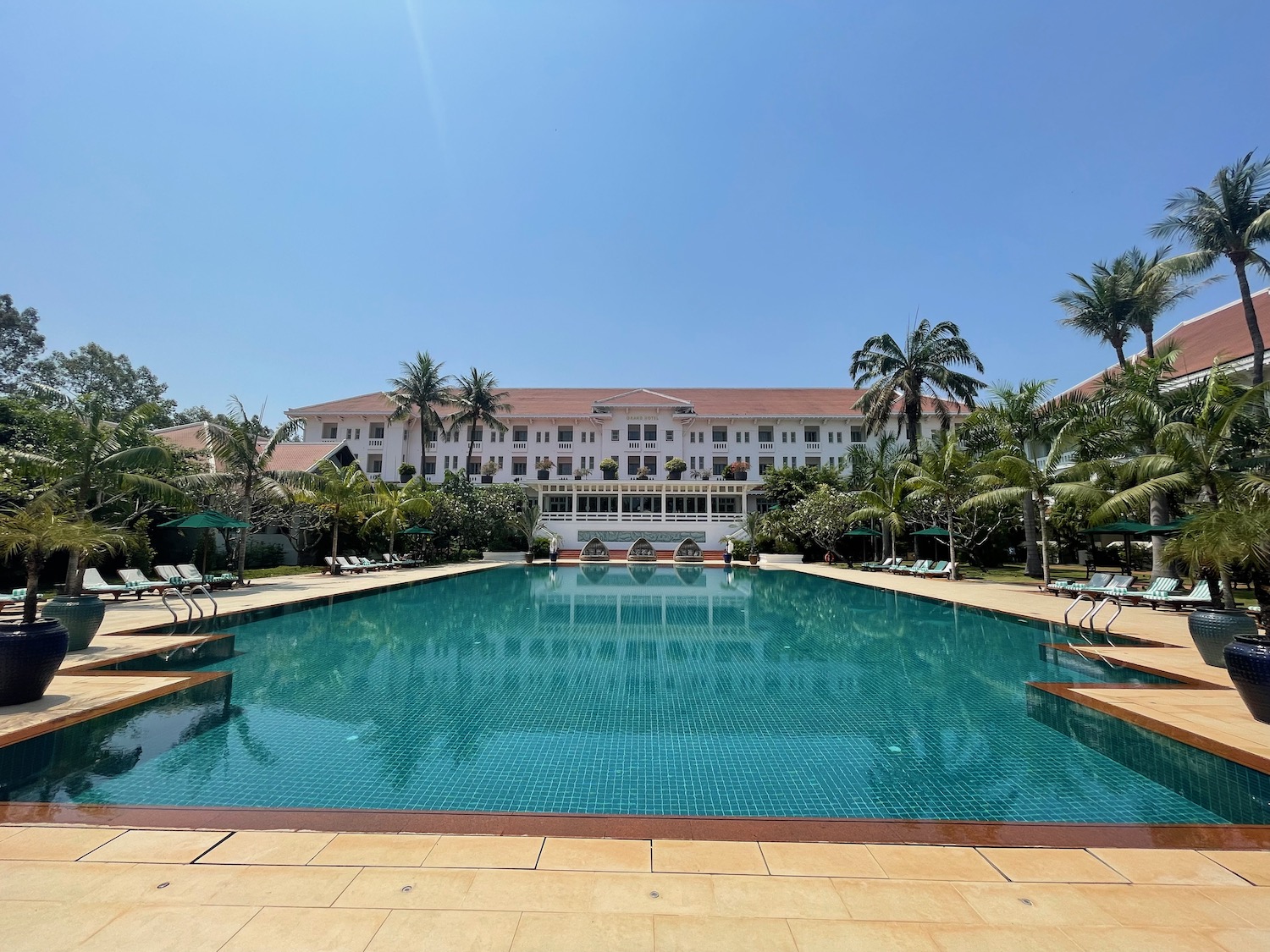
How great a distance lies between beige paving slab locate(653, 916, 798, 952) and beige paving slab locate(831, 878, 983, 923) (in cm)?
40

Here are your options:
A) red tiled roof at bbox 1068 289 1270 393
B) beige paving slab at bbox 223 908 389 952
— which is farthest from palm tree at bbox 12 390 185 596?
red tiled roof at bbox 1068 289 1270 393

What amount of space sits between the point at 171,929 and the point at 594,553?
31.9 meters

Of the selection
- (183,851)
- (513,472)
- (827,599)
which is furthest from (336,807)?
(513,472)

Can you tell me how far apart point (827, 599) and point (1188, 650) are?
877cm

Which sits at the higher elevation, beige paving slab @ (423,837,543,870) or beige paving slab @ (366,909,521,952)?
beige paving slab @ (366,909,521,952)

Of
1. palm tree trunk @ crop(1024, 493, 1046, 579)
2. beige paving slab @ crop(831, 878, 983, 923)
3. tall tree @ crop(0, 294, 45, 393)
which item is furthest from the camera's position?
tall tree @ crop(0, 294, 45, 393)

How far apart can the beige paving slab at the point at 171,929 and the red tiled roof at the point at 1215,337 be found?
24.9 m

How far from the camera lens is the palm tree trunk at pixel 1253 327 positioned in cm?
1781

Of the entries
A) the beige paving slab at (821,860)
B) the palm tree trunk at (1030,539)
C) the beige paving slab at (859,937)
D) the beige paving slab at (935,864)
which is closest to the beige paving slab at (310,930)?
the beige paving slab at (859,937)

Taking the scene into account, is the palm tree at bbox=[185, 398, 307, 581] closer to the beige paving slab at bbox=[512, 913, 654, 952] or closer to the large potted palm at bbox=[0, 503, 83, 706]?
the large potted palm at bbox=[0, 503, 83, 706]

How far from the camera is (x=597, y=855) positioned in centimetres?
326

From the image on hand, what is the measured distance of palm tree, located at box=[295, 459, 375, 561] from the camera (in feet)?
70.3

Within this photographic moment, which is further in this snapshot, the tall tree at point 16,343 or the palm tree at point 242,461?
the tall tree at point 16,343

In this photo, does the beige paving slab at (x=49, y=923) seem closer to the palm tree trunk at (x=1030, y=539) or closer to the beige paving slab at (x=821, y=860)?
the beige paving slab at (x=821, y=860)
